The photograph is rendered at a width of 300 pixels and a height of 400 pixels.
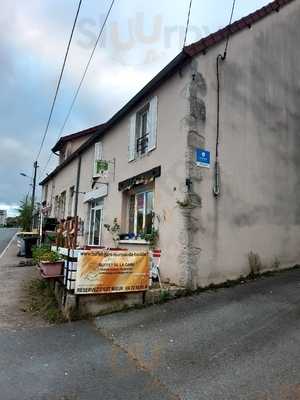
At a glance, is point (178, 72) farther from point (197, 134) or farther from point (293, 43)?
point (293, 43)

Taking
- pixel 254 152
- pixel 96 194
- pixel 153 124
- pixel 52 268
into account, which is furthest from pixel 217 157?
pixel 96 194

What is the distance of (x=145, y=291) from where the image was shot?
25.4 feet

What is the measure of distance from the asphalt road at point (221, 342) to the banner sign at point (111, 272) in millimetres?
547

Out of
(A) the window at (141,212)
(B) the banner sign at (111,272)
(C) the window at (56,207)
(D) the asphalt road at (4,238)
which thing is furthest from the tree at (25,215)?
(B) the banner sign at (111,272)

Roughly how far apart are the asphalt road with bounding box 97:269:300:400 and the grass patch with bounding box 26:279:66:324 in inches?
36.2

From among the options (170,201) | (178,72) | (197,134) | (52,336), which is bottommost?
(52,336)

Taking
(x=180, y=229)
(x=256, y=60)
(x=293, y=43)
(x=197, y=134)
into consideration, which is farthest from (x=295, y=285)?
(x=293, y=43)

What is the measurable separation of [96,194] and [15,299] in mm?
6337

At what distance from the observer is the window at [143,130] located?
10.6 metres

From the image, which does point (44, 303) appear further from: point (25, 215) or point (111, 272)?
point (25, 215)

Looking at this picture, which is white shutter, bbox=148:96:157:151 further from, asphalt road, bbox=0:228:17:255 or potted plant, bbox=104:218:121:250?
asphalt road, bbox=0:228:17:255

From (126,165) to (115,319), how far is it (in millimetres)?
6251

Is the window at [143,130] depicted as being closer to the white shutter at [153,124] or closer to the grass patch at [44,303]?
the white shutter at [153,124]

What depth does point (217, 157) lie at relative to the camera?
9492 mm
